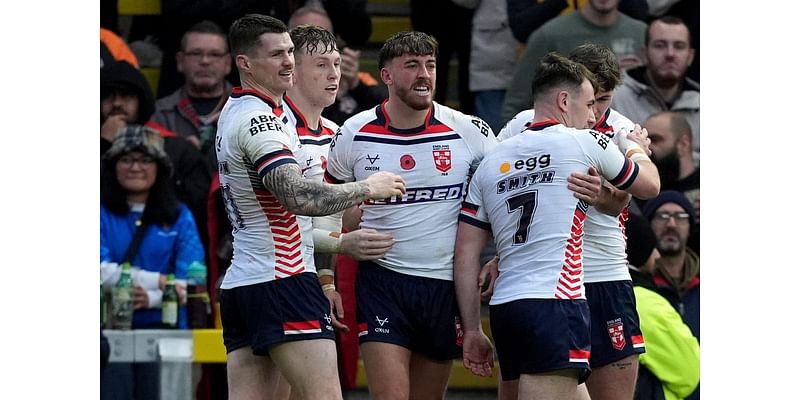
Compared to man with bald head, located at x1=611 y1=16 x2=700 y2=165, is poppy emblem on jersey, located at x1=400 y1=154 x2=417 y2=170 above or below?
below

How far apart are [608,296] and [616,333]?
7.8 inches

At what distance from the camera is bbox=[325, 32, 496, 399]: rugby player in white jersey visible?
7.49 meters

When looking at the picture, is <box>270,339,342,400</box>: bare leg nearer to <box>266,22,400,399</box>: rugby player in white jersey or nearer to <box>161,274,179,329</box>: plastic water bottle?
<box>266,22,400,399</box>: rugby player in white jersey

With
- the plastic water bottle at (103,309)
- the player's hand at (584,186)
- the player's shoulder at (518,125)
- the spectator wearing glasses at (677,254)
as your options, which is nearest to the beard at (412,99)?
the player's shoulder at (518,125)

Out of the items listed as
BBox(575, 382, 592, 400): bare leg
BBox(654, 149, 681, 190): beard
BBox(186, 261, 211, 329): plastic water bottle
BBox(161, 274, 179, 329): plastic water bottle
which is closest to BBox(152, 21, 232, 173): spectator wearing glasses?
BBox(186, 261, 211, 329): plastic water bottle

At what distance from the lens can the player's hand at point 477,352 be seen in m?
7.33

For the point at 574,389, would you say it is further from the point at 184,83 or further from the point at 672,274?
the point at 184,83

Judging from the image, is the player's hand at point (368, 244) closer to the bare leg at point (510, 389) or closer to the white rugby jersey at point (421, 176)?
the white rugby jersey at point (421, 176)

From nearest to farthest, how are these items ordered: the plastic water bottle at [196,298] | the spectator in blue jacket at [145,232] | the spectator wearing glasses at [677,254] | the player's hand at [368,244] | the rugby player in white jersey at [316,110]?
1. the player's hand at [368,244]
2. the rugby player in white jersey at [316,110]
3. the spectator in blue jacket at [145,232]
4. the plastic water bottle at [196,298]
5. the spectator wearing glasses at [677,254]

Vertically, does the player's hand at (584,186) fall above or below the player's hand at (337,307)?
above

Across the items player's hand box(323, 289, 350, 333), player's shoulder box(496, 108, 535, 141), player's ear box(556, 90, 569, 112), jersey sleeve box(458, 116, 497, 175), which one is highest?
player's ear box(556, 90, 569, 112)

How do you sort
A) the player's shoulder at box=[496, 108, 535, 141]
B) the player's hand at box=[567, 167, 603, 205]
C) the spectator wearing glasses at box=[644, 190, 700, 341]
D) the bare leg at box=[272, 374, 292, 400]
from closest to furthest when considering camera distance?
the player's hand at box=[567, 167, 603, 205] < the bare leg at box=[272, 374, 292, 400] < the player's shoulder at box=[496, 108, 535, 141] < the spectator wearing glasses at box=[644, 190, 700, 341]

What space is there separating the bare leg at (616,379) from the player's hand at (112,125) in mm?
4618

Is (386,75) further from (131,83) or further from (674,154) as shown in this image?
(674,154)
